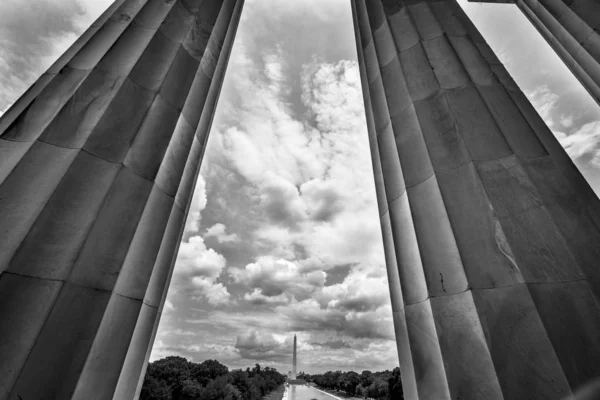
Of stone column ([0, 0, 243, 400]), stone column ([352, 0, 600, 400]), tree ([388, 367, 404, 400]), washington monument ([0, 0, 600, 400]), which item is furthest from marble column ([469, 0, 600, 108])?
tree ([388, 367, 404, 400])

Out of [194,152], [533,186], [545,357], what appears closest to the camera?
[545,357]

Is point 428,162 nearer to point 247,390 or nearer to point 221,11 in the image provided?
point 221,11

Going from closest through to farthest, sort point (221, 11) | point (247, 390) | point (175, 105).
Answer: point (175, 105), point (221, 11), point (247, 390)

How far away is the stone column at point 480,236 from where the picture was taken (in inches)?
214

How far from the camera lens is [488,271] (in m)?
6.20

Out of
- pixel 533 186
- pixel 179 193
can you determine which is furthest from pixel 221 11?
pixel 533 186

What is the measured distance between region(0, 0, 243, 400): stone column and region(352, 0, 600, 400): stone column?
268 inches

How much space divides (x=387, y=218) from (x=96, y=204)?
8522mm

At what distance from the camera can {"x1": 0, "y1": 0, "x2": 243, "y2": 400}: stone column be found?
5.16 metres

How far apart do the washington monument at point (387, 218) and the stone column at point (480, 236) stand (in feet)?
0.11

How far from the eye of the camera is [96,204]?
6469 millimetres

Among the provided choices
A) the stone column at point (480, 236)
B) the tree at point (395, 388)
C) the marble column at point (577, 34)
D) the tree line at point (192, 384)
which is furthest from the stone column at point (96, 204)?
the tree at point (395, 388)

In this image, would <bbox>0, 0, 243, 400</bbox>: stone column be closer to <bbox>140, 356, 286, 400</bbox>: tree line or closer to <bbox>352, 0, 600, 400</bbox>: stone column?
<bbox>352, 0, 600, 400</bbox>: stone column

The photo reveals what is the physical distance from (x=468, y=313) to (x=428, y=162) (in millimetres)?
4045
